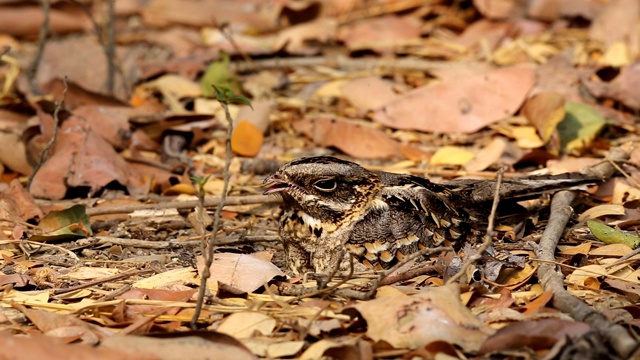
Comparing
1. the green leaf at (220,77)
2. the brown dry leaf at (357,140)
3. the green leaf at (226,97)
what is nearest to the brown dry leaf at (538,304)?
the green leaf at (226,97)

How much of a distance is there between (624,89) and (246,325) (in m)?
3.42

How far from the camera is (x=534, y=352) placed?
8.97 ft

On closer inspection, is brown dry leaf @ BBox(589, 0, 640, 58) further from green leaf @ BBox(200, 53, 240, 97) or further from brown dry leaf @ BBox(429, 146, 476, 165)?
green leaf @ BBox(200, 53, 240, 97)

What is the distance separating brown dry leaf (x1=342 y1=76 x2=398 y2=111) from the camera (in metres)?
5.57

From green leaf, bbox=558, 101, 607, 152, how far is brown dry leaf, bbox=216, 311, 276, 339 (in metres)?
2.57

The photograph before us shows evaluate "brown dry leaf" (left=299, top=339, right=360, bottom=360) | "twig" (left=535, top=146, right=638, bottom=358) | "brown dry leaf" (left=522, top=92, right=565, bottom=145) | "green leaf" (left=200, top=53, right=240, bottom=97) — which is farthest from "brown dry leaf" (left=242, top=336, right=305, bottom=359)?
"green leaf" (left=200, top=53, right=240, bottom=97)

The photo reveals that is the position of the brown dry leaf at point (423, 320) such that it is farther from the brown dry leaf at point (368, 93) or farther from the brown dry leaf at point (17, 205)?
the brown dry leaf at point (368, 93)

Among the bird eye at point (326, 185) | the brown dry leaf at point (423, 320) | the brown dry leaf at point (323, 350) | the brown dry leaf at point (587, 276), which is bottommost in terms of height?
the brown dry leaf at point (587, 276)

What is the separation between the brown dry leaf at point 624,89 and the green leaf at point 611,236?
1.90 m

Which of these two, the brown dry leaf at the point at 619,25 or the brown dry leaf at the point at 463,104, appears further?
the brown dry leaf at the point at 619,25

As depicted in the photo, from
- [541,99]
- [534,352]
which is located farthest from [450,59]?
[534,352]

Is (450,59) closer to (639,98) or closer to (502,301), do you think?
(639,98)

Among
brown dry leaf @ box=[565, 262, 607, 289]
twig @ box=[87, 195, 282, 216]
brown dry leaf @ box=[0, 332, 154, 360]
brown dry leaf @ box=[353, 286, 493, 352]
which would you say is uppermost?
brown dry leaf @ box=[0, 332, 154, 360]

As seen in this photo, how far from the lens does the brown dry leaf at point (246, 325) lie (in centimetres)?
292
